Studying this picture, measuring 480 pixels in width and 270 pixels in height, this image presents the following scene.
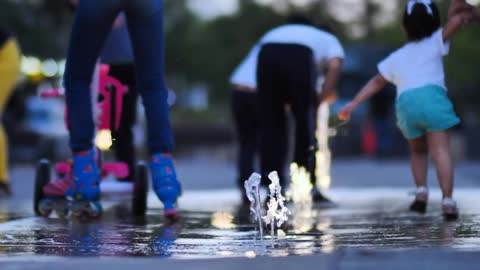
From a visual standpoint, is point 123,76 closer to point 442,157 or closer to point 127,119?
point 127,119

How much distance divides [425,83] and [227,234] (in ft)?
7.59

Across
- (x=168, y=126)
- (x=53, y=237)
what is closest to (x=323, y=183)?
(x=168, y=126)

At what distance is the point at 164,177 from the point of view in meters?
7.51

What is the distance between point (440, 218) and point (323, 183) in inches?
277

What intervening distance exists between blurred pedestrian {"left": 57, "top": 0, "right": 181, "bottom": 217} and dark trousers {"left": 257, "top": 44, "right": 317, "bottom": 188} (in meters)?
2.39

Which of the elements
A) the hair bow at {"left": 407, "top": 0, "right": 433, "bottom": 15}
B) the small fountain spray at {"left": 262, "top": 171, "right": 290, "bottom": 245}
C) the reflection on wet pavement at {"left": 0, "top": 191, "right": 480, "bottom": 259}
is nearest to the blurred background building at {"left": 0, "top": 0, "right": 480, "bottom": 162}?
the hair bow at {"left": 407, "top": 0, "right": 433, "bottom": 15}

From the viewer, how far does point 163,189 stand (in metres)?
7.52

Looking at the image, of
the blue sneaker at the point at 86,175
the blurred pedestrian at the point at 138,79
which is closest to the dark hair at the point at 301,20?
the blurred pedestrian at the point at 138,79

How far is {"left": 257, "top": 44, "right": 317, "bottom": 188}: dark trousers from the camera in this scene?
391 inches

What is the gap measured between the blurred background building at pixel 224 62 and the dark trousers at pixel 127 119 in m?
0.42

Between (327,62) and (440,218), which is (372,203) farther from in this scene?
(440,218)

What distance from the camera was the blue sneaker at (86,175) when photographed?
7.82m

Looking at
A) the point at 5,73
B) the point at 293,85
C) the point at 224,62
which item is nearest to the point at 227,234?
the point at 293,85

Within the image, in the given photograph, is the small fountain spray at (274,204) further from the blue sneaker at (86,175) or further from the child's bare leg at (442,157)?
the child's bare leg at (442,157)
